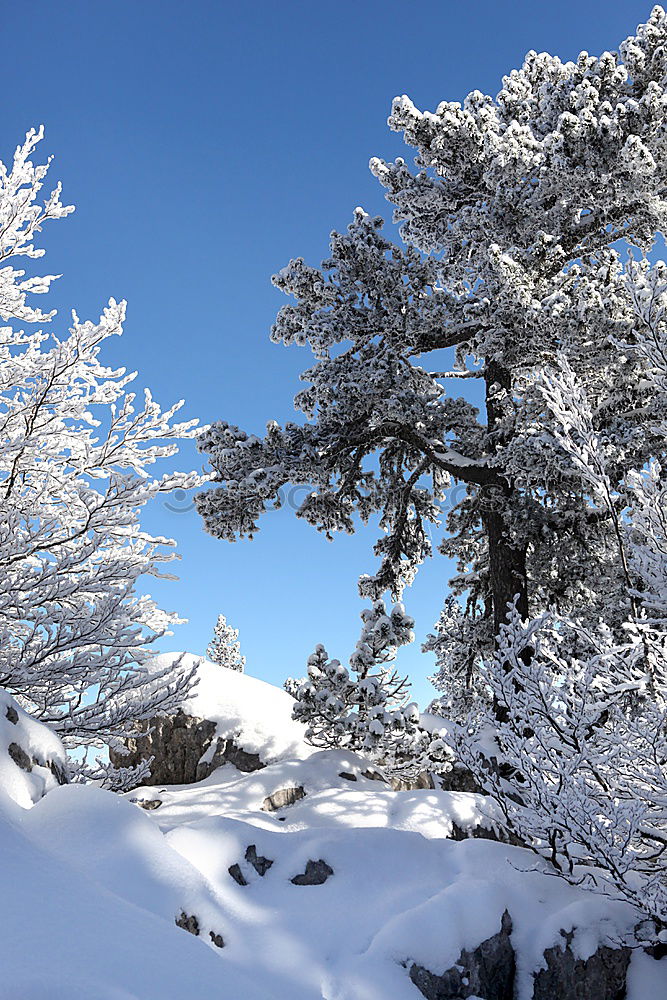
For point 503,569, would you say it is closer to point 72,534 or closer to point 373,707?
point 373,707

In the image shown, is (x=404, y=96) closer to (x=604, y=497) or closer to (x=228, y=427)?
(x=228, y=427)

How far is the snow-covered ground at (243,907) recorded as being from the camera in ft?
8.70

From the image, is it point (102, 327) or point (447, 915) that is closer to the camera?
point (447, 915)

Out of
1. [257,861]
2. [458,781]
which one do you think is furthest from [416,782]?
[257,861]

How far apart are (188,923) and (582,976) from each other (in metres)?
2.76

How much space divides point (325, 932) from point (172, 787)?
5.45 metres

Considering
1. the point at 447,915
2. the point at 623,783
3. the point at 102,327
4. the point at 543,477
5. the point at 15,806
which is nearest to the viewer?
the point at 15,806

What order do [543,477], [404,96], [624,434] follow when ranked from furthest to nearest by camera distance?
[404,96]
[543,477]
[624,434]

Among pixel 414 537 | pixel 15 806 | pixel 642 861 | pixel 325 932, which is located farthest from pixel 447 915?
pixel 414 537

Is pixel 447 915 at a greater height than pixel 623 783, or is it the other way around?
pixel 623 783

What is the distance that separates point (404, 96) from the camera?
11102 mm

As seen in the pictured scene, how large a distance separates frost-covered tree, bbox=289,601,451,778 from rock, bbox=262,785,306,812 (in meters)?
0.93

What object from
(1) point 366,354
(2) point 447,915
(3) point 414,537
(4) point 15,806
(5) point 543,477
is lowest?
(2) point 447,915

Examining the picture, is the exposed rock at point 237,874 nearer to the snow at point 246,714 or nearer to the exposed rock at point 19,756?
the exposed rock at point 19,756
